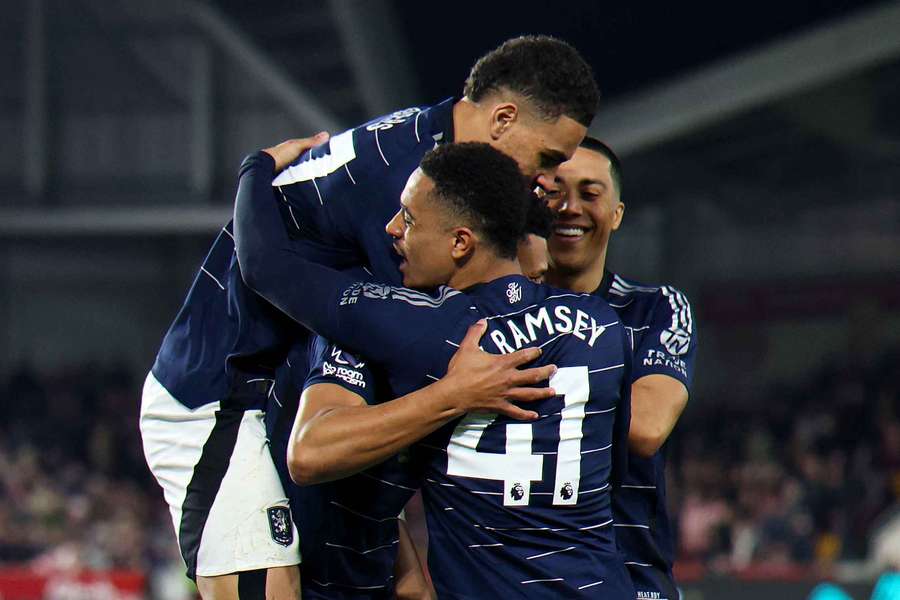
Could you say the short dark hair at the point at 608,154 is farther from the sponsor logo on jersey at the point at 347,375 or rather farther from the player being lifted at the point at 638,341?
the sponsor logo on jersey at the point at 347,375

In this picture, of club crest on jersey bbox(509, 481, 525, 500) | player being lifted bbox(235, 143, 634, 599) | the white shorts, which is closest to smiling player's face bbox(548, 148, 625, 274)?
player being lifted bbox(235, 143, 634, 599)

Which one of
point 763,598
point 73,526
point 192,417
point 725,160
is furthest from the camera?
point 725,160

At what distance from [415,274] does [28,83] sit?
58.4 feet

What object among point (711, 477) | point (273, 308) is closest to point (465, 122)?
point (273, 308)

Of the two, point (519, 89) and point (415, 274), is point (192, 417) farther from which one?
point (519, 89)

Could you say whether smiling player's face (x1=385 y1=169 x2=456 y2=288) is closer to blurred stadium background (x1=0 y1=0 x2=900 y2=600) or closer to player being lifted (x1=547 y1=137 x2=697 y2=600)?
player being lifted (x1=547 y1=137 x2=697 y2=600)

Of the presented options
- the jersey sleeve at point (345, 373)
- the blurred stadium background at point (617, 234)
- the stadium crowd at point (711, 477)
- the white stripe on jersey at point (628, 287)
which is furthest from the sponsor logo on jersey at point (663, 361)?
the stadium crowd at point (711, 477)

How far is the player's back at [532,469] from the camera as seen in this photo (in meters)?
2.83

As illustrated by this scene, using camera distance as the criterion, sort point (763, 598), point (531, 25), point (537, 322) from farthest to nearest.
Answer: point (531, 25), point (763, 598), point (537, 322)

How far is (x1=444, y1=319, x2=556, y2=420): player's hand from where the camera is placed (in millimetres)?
2766

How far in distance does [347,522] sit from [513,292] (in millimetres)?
792

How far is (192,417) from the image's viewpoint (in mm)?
Answer: 3543

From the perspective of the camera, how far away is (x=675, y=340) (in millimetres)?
3590

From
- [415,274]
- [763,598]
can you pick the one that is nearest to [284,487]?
[415,274]
